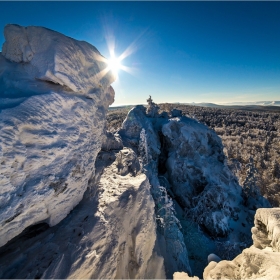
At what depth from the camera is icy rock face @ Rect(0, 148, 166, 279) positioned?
2.44m

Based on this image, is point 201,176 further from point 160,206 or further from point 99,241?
point 99,241

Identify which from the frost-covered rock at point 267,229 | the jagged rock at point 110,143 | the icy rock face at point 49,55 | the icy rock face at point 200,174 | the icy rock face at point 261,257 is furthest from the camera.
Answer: the icy rock face at point 200,174

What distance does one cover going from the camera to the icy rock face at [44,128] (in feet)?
8.07

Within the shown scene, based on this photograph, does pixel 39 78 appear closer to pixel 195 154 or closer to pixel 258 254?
pixel 258 254

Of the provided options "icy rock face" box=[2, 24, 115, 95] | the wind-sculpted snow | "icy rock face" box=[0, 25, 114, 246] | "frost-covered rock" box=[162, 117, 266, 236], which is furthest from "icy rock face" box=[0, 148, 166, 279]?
"frost-covered rock" box=[162, 117, 266, 236]

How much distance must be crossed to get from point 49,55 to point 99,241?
356 centimetres

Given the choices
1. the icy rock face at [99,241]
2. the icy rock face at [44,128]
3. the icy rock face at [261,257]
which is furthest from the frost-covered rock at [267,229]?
the icy rock face at [44,128]

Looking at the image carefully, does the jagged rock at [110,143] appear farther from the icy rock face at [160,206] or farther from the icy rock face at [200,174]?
the icy rock face at [200,174]

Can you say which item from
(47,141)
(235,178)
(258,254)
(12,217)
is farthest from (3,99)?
(235,178)

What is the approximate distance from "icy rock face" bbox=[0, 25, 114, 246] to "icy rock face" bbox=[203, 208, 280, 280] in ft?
8.93

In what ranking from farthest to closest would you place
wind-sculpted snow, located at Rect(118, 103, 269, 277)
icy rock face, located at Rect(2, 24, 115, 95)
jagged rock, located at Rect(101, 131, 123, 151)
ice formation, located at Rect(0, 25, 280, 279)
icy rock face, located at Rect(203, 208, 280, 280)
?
wind-sculpted snow, located at Rect(118, 103, 269, 277), jagged rock, located at Rect(101, 131, 123, 151), icy rock face, located at Rect(2, 24, 115, 95), ice formation, located at Rect(0, 25, 280, 279), icy rock face, located at Rect(203, 208, 280, 280)

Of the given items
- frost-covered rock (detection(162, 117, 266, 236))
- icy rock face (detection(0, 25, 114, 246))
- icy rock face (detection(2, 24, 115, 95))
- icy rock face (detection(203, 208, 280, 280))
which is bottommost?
frost-covered rock (detection(162, 117, 266, 236))

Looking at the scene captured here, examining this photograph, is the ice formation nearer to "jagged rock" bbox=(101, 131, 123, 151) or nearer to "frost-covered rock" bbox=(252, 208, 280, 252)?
"frost-covered rock" bbox=(252, 208, 280, 252)

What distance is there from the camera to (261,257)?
6.43ft
